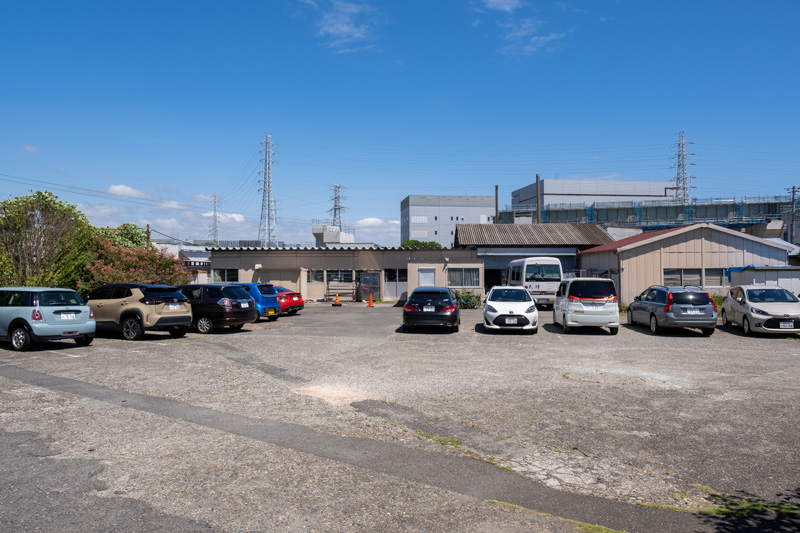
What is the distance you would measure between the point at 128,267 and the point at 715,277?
29128mm

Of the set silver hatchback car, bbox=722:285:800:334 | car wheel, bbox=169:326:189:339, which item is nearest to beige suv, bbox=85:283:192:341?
car wheel, bbox=169:326:189:339

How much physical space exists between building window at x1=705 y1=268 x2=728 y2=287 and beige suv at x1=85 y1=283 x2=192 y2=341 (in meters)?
25.5

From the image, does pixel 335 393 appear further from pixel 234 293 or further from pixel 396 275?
pixel 396 275

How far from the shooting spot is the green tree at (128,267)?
2252 centimetres

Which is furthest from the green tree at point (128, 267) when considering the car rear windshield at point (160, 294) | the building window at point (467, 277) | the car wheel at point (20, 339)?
the building window at point (467, 277)

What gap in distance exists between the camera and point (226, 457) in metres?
5.53

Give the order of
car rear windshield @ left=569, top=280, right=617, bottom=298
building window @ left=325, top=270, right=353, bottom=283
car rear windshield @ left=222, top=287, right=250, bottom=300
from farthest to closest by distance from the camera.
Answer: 1. building window @ left=325, top=270, right=353, bottom=283
2. car rear windshield @ left=222, top=287, right=250, bottom=300
3. car rear windshield @ left=569, top=280, right=617, bottom=298

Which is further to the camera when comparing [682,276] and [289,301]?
[682,276]

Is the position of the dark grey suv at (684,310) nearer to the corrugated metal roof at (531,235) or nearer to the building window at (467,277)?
the building window at (467,277)

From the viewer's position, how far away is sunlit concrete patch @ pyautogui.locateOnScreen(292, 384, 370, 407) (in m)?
8.02

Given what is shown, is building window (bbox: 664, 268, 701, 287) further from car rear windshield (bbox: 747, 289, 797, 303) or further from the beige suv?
the beige suv

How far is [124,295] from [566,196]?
296 ft

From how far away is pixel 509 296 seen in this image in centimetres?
1762

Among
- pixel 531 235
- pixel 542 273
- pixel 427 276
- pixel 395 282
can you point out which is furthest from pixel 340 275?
pixel 531 235
